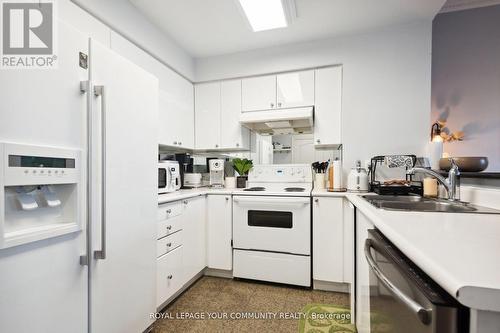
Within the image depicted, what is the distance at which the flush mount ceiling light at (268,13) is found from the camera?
6.11 ft

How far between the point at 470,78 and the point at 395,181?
4.44ft

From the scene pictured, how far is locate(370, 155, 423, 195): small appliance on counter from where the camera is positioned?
69.6 inches

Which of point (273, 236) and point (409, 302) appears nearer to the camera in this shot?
point (409, 302)

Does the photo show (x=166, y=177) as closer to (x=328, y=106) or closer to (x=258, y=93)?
(x=258, y=93)

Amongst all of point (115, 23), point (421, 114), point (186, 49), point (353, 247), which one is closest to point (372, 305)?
point (353, 247)

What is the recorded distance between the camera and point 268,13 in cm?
199

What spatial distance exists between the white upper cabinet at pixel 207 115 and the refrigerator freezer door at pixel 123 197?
1.31 metres

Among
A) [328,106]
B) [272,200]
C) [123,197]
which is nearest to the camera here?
[123,197]

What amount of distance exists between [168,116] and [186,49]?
87 centimetres

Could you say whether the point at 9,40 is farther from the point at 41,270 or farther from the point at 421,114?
the point at 421,114

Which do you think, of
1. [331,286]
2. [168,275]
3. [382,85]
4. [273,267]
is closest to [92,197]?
[168,275]

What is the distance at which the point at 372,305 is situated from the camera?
997mm

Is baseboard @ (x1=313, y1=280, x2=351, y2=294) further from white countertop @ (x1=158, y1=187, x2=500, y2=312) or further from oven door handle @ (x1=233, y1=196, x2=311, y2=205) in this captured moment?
white countertop @ (x1=158, y1=187, x2=500, y2=312)

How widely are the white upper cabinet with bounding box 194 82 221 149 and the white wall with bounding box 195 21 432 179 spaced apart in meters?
1.02
